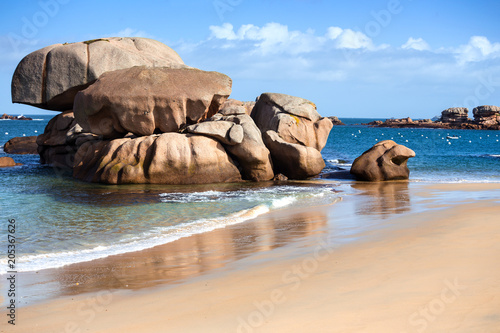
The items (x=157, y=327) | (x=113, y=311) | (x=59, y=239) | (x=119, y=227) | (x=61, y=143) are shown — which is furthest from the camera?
(x=61, y=143)

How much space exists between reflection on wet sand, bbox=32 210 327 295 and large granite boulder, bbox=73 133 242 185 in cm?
797

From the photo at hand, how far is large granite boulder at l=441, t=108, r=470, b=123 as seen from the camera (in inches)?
3757

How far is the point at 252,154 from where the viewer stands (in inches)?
745

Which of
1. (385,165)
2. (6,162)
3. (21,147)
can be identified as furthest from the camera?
(21,147)

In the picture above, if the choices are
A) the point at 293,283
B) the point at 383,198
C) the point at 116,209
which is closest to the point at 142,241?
the point at 116,209

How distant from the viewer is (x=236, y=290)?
5.70 m

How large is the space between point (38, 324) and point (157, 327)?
4.37ft

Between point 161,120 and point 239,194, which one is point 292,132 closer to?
point 161,120

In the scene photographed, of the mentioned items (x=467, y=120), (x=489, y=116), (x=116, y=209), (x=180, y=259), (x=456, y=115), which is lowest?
(x=180, y=259)

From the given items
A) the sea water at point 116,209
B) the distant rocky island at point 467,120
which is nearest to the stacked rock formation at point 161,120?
the sea water at point 116,209

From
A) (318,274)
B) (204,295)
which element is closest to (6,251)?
(204,295)

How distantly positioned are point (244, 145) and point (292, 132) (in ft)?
10.4

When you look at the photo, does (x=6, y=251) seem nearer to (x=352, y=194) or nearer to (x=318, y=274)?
(x=318, y=274)

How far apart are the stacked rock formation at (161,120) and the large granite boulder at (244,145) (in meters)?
0.04
